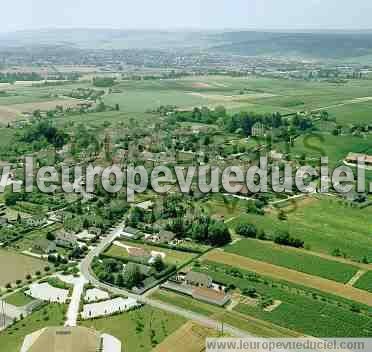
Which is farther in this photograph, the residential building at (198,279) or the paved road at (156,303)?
the residential building at (198,279)

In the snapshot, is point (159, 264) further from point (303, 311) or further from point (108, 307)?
point (303, 311)

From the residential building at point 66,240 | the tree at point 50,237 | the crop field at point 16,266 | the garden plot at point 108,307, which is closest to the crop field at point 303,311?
the garden plot at point 108,307

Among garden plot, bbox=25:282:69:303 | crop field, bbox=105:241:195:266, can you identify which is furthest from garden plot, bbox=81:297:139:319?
crop field, bbox=105:241:195:266

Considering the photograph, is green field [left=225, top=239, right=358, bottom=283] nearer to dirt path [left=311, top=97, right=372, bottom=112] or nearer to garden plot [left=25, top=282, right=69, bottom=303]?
garden plot [left=25, top=282, right=69, bottom=303]

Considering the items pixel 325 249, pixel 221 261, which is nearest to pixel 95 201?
pixel 221 261

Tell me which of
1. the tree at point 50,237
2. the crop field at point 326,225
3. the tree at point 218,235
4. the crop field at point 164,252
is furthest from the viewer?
the tree at point 50,237

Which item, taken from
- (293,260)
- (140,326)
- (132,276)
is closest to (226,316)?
(140,326)

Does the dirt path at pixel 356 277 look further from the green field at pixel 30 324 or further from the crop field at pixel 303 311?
the green field at pixel 30 324
